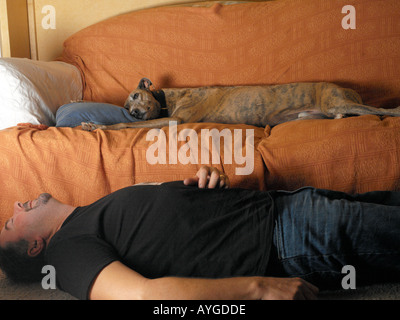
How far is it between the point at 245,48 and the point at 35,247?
2012 mm

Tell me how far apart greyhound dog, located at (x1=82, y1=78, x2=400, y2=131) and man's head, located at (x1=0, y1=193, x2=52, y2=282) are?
101 cm

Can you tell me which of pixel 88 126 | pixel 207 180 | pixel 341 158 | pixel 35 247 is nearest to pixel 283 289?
pixel 207 180

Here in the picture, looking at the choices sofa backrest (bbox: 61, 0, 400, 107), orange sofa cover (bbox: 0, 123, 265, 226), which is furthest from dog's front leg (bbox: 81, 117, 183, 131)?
sofa backrest (bbox: 61, 0, 400, 107)

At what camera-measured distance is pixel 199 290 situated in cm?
76

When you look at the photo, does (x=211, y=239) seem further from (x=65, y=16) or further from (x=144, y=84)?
(x=65, y=16)

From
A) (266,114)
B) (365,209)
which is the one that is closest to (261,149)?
(365,209)

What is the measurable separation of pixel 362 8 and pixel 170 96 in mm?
1422

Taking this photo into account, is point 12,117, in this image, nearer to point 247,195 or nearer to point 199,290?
point 247,195

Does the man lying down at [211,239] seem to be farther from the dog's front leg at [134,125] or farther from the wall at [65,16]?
the wall at [65,16]

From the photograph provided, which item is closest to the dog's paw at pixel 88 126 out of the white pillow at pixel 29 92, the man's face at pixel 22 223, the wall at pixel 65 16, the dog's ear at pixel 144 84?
the white pillow at pixel 29 92

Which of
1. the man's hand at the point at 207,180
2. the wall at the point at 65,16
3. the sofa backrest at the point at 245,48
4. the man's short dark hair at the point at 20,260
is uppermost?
the wall at the point at 65,16

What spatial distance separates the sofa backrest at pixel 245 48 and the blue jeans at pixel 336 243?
155 cm

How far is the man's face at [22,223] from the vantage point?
99 cm

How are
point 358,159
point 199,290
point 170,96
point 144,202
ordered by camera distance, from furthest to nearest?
point 170,96 → point 358,159 → point 144,202 → point 199,290
